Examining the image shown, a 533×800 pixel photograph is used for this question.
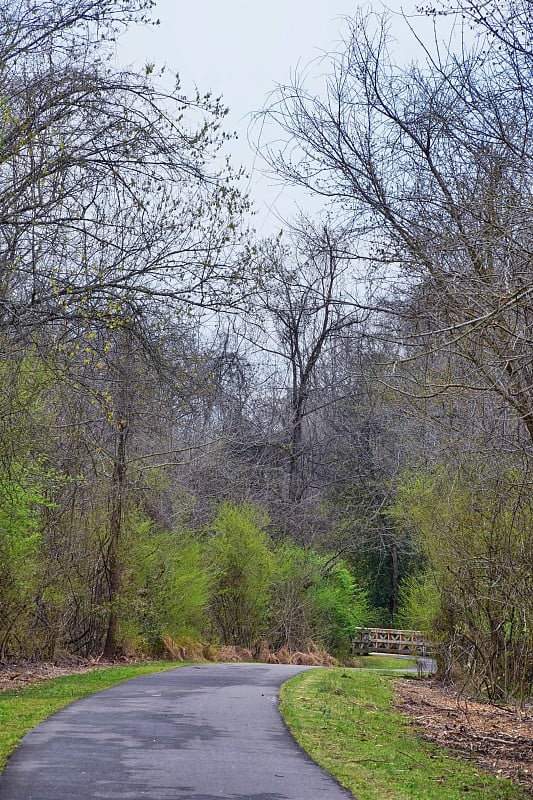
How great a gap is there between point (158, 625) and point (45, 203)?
1751 cm

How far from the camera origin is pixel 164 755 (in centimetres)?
1000

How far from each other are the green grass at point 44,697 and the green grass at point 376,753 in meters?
3.16

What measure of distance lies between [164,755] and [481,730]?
18.9 feet

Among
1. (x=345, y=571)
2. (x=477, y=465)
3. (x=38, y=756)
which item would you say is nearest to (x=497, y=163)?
(x=477, y=465)

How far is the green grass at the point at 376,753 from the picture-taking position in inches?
366

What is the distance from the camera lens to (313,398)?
41750 mm

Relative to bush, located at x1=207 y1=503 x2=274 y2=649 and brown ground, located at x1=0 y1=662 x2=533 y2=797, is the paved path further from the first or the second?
bush, located at x1=207 y1=503 x2=274 y2=649

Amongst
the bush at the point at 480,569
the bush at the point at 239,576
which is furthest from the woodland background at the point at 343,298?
the bush at the point at 239,576

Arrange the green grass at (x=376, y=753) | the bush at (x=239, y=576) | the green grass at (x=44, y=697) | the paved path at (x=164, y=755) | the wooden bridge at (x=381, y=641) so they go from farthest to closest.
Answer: the wooden bridge at (x=381, y=641)
the bush at (x=239, y=576)
the green grass at (x=44, y=697)
the green grass at (x=376, y=753)
the paved path at (x=164, y=755)

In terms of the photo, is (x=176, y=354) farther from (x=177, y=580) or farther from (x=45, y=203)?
(x=177, y=580)

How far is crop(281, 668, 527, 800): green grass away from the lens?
30.5 feet

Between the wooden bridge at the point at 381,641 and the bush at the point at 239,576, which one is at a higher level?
the bush at the point at 239,576

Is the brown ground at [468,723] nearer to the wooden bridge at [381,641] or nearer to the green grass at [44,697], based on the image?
the green grass at [44,697]

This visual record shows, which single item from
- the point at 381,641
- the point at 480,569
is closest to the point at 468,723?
the point at 480,569
